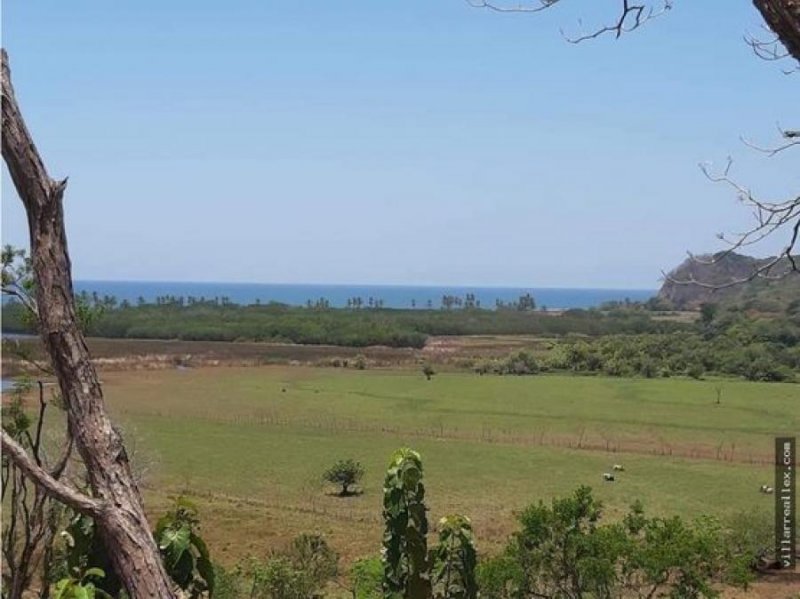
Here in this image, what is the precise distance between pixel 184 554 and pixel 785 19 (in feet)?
6.03

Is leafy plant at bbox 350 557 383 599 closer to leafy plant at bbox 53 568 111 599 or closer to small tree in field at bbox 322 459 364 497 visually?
leafy plant at bbox 53 568 111 599

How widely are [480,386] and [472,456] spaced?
1339 cm

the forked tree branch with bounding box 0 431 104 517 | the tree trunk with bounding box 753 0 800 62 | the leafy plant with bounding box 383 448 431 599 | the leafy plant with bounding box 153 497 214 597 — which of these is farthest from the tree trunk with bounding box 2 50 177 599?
the leafy plant with bounding box 383 448 431 599

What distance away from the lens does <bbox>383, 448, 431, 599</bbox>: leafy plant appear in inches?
185

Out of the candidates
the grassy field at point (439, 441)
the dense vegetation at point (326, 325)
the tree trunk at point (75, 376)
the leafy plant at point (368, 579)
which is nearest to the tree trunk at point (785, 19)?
the tree trunk at point (75, 376)

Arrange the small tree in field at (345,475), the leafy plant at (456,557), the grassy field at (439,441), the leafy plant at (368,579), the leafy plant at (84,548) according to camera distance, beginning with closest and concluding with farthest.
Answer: the leafy plant at (84,548) < the leafy plant at (456,557) < the leafy plant at (368,579) < the grassy field at (439,441) < the small tree in field at (345,475)

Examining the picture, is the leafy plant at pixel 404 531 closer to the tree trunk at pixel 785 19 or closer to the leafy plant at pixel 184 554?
the leafy plant at pixel 184 554

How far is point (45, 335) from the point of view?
1969 mm

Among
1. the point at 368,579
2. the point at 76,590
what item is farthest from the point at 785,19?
the point at 368,579

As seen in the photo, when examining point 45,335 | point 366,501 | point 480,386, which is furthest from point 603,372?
point 45,335

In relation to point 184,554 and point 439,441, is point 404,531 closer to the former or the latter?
point 184,554

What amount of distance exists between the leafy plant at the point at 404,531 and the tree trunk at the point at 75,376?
279 centimetres

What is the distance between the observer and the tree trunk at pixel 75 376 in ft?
6.24

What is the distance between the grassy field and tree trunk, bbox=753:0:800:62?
11.6 metres
